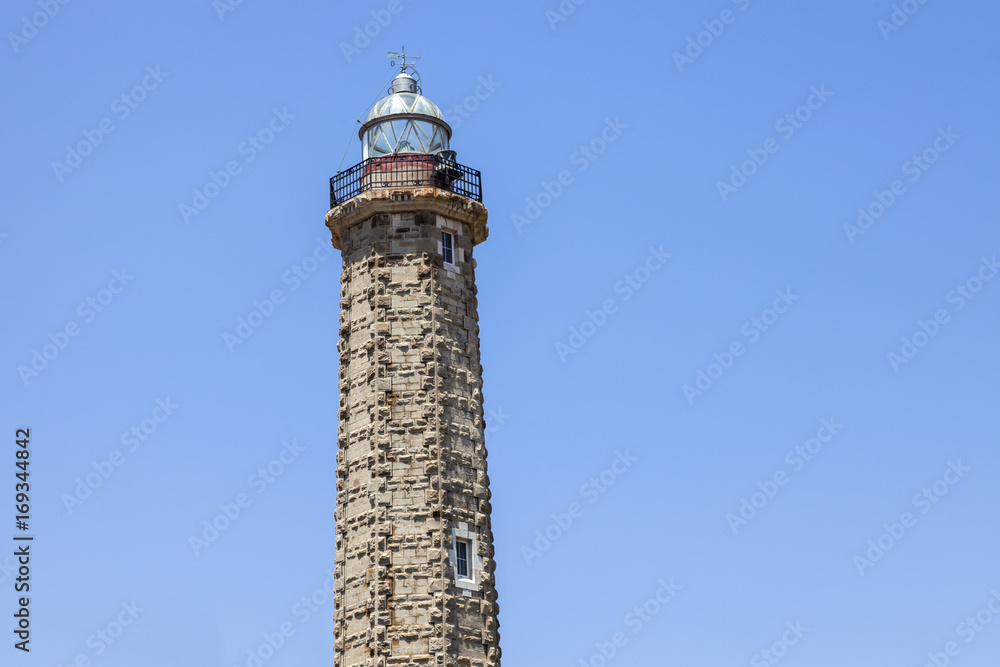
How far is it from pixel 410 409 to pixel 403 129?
863cm

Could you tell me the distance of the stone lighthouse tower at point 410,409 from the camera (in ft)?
135

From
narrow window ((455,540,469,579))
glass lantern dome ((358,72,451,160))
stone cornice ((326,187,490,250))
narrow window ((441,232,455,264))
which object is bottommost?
narrow window ((455,540,469,579))

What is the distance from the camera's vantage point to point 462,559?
139 feet

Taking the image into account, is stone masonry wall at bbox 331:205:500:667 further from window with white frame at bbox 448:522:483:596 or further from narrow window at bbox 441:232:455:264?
narrow window at bbox 441:232:455:264

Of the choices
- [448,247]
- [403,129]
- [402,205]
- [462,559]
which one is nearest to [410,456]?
[462,559]

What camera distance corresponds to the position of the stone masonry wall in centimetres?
4109

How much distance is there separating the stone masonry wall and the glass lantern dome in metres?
2.27

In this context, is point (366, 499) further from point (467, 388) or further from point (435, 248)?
point (435, 248)

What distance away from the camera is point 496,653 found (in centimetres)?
4191

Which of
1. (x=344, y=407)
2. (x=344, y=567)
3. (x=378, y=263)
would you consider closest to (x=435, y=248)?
(x=378, y=263)

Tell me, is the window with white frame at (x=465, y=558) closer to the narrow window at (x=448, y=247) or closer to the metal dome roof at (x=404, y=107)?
the narrow window at (x=448, y=247)

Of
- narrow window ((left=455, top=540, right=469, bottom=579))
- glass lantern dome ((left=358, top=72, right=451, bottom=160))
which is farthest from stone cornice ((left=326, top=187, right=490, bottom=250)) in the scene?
narrow window ((left=455, top=540, right=469, bottom=579))

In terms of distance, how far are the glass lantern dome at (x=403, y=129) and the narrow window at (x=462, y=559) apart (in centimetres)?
1151

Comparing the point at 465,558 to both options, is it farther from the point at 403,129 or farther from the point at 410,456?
the point at 403,129
